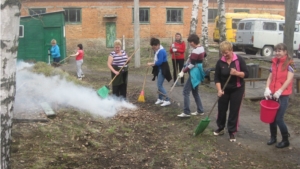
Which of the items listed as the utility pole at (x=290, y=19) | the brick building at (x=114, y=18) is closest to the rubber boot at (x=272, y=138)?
the utility pole at (x=290, y=19)

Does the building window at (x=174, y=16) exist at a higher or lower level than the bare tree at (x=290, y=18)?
higher

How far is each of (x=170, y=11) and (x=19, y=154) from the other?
26.9m

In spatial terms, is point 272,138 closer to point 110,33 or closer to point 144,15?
point 110,33

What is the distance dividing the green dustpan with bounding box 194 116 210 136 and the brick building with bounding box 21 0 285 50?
24153 millimetres

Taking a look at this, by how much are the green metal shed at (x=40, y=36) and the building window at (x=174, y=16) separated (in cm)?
1269

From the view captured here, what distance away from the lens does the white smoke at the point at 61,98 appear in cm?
788

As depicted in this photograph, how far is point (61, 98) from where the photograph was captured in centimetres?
832

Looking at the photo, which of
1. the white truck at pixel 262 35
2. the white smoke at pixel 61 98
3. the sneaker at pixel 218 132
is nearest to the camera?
the sneaker at pixel 218 132

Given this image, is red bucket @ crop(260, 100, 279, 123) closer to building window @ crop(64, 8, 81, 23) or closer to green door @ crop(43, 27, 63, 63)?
green door @ crop(43, 27, 63, 63)

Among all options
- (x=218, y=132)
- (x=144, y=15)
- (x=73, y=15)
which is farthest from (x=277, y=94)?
(x=73, y=15)

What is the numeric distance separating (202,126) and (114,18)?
24.6 m

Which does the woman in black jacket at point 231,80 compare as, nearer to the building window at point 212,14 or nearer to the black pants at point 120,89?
the black pants at point 120,89

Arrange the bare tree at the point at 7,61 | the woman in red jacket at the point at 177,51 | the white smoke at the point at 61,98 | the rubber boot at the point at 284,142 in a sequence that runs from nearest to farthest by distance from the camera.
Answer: the bare tree at the point at 7,61
the rubber boot at the point at 284,142
the white smoke at the point at 61,98
the woman in red jacket at the point at 177,51

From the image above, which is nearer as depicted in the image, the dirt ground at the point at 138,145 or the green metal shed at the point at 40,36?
the dirt ground at the point at 138,145
